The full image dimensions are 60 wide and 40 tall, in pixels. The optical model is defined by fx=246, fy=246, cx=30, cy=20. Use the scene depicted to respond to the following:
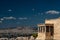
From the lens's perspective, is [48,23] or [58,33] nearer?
[58,33]

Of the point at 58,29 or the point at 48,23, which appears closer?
the point at 58,29

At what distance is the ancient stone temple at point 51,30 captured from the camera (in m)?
32.8

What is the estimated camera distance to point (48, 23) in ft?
114

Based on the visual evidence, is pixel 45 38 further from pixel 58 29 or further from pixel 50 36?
pixel 58 29

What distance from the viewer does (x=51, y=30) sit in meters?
34.1

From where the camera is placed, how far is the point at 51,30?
34.1 m

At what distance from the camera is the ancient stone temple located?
107 feet

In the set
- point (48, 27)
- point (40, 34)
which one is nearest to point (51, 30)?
point (48, 27)

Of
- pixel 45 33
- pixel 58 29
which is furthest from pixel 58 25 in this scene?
pixel 45 33

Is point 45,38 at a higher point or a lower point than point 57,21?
lower

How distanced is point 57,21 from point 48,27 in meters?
1.93

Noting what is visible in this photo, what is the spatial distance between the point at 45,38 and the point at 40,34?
1999 mm

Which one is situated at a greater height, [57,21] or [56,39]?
[57,21]

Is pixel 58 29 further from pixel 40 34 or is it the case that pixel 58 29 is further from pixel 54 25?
pixel 40 34
